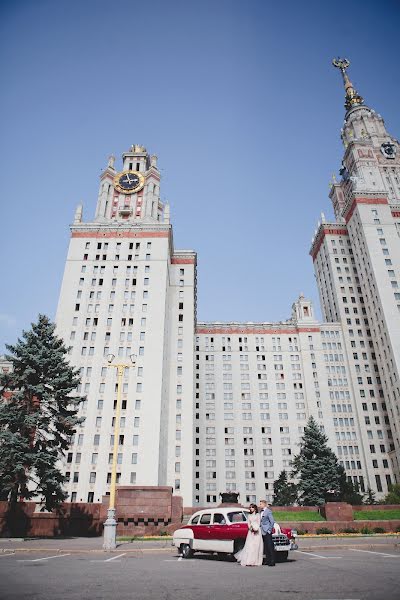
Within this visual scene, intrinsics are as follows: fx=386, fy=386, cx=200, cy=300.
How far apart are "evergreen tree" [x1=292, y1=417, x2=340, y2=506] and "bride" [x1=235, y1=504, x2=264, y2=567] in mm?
39966

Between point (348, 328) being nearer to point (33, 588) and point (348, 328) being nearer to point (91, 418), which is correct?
point (91, 418)

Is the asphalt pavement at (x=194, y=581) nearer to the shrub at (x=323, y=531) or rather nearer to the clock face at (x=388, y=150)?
the shrub at (x=323, y=531)

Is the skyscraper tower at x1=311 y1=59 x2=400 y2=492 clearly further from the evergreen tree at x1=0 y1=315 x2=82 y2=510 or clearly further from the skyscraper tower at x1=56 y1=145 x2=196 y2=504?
the evergreen tree at x1=0 y1=315 x2=82 y2=510

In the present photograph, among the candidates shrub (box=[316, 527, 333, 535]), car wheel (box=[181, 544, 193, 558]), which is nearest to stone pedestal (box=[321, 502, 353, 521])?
shrub (box=[316, 527, 333, 535])

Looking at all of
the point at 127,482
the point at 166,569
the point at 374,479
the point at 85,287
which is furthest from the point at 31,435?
the point at 374,479

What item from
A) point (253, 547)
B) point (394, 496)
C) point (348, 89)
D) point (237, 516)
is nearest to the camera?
point (253, 547)

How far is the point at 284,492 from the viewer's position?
6212cm

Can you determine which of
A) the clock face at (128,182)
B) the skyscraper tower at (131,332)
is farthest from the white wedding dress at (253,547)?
the clock face at (128,182)

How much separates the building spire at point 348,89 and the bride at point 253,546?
122211 millimetres

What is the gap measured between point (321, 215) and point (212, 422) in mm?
57705

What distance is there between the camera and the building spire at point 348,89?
109500mm

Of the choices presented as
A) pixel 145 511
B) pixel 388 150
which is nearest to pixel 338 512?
pixel 145 511

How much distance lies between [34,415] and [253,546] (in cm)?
1752

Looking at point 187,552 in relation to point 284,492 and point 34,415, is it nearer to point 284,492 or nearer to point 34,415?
point 34,415
